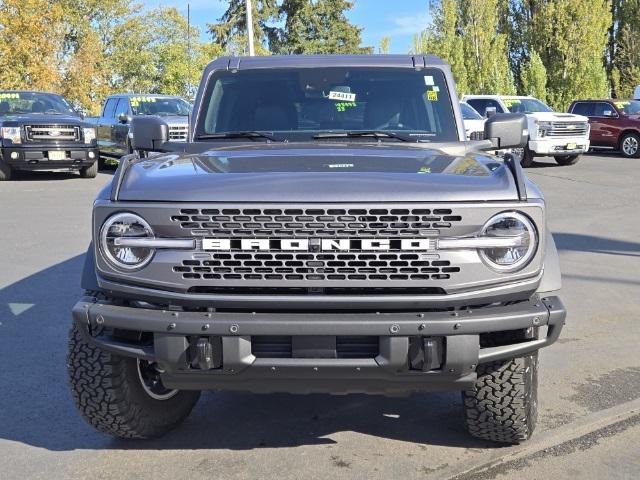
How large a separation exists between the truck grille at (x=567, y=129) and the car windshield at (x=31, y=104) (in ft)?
37.4

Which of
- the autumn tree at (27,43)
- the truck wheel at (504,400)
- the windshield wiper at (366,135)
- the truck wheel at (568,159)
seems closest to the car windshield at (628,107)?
the truck wheel at (568,159)

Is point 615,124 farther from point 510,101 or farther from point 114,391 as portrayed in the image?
point 114,391

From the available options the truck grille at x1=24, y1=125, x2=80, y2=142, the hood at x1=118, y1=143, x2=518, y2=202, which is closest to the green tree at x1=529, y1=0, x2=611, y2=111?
the truck grille at x1=24, y1=125, x2=80, y2=142

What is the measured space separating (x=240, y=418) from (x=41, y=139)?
13.4 metres

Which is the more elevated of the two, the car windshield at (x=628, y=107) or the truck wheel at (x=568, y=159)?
the car windshield at (x=628, y=107)

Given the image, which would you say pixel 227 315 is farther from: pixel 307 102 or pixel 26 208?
pixel 26 208

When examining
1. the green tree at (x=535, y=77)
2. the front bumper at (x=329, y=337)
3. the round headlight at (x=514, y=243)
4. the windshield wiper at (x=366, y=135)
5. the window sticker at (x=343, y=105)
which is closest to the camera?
the front bumper at (x=329, y=337)

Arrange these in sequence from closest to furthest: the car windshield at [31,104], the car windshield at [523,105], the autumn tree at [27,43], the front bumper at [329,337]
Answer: the front bumper at [329,337]
the car windshield at [31,104]
the car windshield at [523,105]
the autumn tree at [27,43]

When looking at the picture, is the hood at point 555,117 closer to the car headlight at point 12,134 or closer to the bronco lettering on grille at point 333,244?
the car headlight at point 12,134

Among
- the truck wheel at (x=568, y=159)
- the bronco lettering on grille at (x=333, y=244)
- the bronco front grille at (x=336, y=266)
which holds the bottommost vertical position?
the truck wheel at (x=568, y=159)

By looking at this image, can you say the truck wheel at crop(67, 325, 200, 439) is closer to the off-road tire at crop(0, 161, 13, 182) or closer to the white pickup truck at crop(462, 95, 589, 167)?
the off-road tire at crop(0, 161, 13, 182)

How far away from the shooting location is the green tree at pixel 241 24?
5528cm

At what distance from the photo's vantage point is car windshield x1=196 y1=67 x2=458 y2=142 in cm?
466

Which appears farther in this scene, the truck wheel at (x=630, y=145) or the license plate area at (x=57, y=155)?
the truck wheel at (x=630, y=145)
